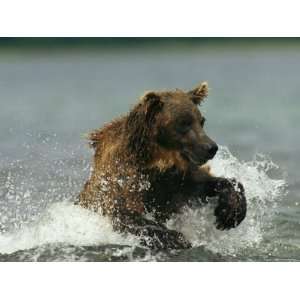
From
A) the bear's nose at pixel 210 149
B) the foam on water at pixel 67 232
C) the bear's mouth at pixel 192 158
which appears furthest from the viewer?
the foam on water at pixel 67 232

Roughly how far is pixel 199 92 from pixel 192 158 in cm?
56

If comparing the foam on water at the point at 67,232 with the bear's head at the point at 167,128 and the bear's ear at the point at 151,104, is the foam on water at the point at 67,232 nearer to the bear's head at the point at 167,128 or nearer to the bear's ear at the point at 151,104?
the bear's head at the point at 167,128

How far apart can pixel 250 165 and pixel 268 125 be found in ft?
1.30

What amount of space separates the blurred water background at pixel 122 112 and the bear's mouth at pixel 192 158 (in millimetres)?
536

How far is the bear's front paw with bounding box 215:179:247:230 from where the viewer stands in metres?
8.65

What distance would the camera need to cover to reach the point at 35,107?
9.30 metres

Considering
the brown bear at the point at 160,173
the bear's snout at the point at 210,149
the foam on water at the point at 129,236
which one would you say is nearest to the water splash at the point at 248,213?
the foam on water at the point at 129,236

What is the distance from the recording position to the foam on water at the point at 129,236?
341 inches

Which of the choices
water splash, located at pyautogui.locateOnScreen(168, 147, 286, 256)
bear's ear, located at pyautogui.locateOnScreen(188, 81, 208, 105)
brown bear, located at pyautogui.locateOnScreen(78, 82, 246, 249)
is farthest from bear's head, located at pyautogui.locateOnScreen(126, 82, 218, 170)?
water splash, located at pyautogui.locateOnScreen(168, 147, 286, 256)

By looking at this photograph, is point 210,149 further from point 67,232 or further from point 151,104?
point 67,232

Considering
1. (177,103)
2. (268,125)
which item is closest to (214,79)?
(268,125)

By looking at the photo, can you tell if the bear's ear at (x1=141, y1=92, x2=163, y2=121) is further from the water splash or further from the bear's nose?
the water splash

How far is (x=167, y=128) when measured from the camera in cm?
841

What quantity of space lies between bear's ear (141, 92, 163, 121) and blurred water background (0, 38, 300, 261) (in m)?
0.62
